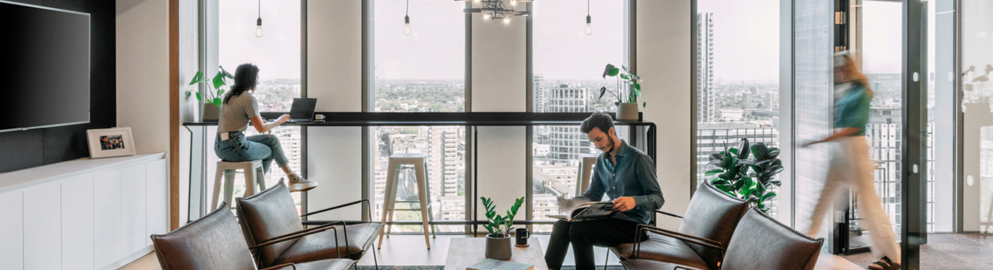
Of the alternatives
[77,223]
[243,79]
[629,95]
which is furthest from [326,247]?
[629,95]

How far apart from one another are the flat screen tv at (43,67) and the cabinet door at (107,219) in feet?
1.54

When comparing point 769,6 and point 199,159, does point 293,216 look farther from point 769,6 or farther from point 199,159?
point 769,6

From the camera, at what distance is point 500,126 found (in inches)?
192

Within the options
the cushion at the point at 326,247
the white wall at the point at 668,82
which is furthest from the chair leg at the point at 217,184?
the white wall at the point at 668,82

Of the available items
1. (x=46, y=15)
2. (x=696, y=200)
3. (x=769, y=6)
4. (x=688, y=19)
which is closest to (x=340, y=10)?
(x=46, y=15)

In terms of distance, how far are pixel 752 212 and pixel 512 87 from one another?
8.47 ft

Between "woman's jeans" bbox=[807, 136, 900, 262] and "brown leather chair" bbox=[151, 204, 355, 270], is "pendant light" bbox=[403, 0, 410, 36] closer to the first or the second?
"brown leather chair" bbox=[151, 204, 355, 270]

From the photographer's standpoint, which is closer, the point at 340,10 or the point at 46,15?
the point at 46,15

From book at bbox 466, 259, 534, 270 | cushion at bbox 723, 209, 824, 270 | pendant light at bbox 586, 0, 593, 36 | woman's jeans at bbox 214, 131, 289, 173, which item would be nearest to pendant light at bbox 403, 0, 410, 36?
woman's jeans at bbox 214, 131, 289, 173

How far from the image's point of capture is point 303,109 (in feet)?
15.2

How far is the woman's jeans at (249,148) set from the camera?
4.07 m

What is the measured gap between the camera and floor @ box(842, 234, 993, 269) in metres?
2.82

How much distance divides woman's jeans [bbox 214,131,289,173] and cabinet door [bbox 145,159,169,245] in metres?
0.52

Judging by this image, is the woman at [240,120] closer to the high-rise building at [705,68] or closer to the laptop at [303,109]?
the laptop at [303,109]
